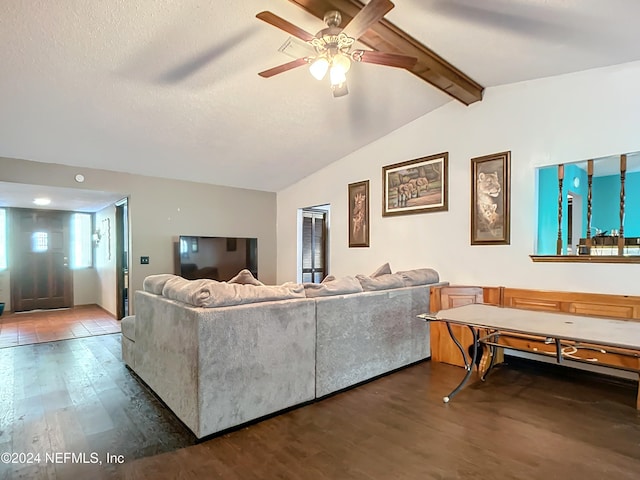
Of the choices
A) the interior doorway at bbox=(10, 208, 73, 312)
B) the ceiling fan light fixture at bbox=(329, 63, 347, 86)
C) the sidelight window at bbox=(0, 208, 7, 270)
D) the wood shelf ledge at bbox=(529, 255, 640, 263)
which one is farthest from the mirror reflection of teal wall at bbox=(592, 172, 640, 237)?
the sidelight window at bbox=(0, 208, 7, 270)

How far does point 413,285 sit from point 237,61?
280 centimetres

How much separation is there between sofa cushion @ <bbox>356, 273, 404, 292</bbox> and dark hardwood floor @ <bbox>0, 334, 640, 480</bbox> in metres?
0.85

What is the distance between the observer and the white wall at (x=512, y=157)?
3236 millimetres

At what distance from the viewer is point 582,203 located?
16.6ft

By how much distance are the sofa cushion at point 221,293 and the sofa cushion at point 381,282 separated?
75 centimetres

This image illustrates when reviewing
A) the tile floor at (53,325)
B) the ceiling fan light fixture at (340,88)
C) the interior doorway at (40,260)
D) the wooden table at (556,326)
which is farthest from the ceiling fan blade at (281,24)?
the interior doorway at (40,260)

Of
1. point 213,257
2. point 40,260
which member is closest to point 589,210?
point 213,257

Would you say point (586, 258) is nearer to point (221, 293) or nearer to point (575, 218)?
point (575, 218)

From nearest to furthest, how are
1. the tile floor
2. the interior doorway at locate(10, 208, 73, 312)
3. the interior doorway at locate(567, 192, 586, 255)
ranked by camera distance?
1. the tile floor
2. the interior doorway at locate(567, 192, 586, 255)
3. the interior doorway at locate(10, 208, 73, 312)

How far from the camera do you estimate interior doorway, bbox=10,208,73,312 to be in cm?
662

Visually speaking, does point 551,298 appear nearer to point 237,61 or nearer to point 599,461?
point 599,461

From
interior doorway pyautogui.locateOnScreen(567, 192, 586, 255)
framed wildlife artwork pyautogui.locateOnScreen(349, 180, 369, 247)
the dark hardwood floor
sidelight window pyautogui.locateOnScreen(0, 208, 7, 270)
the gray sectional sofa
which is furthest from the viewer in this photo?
sidelight window pyautogui.locateOnScreen(0, 208, 7, 270)

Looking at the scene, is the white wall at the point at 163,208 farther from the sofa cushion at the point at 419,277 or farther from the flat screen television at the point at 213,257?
the sofa cushion at the point at 419,277

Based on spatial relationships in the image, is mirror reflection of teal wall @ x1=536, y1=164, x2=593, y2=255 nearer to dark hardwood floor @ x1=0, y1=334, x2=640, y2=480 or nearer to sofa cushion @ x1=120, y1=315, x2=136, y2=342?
dark hardwood floor @ x1=0, y1=334, x2=640, y2=480
